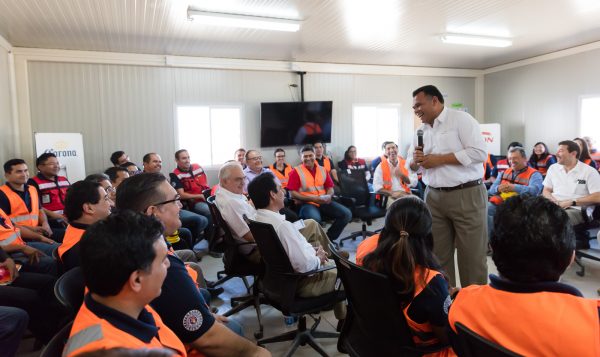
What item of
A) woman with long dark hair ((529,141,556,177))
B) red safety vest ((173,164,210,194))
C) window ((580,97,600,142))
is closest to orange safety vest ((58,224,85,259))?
red safety vest ((173,164,210,194))

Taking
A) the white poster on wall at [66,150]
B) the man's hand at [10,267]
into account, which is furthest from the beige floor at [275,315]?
the white poster on wall at [66,150]

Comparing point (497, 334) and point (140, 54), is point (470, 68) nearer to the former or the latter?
point (140, 54)

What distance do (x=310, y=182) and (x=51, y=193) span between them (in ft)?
10.2

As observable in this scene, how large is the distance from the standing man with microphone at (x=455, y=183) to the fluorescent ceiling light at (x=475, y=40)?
3906mm

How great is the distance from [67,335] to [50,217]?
3.86 meters

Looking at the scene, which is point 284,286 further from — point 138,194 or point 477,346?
point 477,346

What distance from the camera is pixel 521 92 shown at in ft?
27.2

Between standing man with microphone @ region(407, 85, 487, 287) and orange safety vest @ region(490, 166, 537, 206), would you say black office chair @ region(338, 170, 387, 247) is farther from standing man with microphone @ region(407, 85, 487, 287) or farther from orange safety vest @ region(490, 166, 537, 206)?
standing man with microphone @ region(407, 85, 487, 287)

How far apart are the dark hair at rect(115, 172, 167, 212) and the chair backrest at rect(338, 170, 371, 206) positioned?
157 inches

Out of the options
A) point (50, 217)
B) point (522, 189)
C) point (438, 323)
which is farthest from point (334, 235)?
point (438, 323)

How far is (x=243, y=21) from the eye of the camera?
479 centimetres

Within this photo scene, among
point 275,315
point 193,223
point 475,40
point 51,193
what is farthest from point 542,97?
point 51,193

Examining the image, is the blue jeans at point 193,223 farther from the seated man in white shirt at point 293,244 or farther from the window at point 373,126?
the window at point 373,126

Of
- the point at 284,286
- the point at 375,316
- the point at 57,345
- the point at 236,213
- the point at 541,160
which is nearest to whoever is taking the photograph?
the point at 57,345
